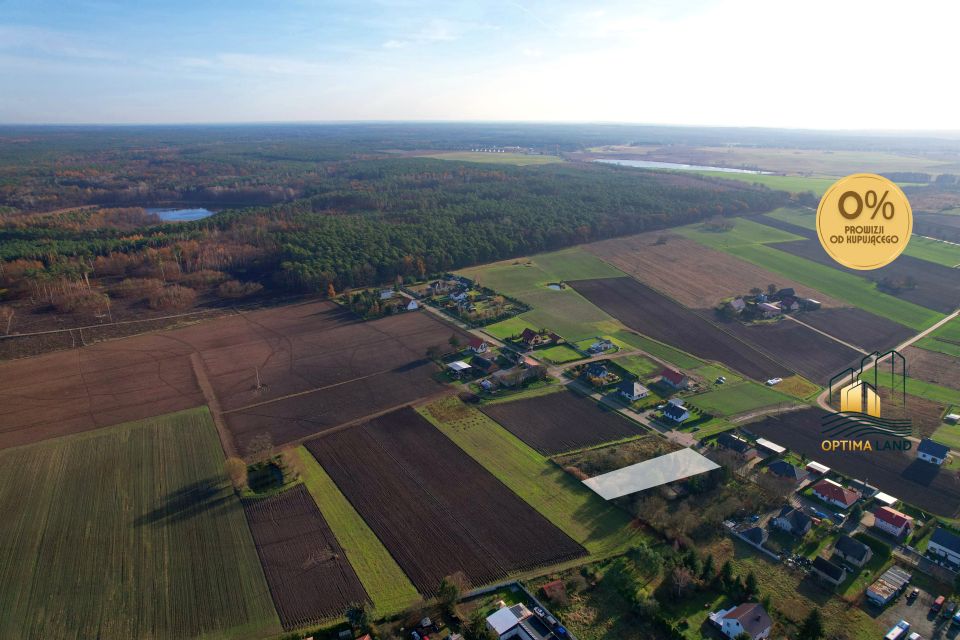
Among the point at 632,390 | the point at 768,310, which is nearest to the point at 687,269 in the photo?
the point at 768,310

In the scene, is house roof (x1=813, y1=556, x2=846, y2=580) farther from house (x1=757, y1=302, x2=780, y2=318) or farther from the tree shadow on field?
house (x1=757, y1=302, x2=780, y2=318)

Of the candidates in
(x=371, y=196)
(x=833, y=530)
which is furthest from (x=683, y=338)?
(x=371, y=196)

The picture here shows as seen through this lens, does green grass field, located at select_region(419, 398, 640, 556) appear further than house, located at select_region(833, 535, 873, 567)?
Yes

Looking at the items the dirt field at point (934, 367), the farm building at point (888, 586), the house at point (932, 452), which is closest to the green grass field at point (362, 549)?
the farm building at point (888, 586)

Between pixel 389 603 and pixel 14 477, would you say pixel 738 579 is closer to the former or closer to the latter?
pixel 389 603

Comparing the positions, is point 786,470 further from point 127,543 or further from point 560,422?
point 127,543

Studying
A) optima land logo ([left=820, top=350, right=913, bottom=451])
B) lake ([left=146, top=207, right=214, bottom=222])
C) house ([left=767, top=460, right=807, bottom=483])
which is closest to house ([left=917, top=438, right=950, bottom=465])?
optima land logo ([left=820, top=350, right=913, bottom=451])
